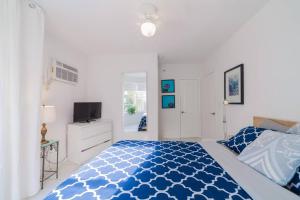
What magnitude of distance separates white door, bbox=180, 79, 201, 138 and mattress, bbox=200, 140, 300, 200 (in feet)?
11.7

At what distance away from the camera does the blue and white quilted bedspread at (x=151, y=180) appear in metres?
0.93

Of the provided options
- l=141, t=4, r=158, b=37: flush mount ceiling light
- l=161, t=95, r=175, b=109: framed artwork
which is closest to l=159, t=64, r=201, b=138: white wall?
l=161, t=95, r=175, b=109: framed artwork

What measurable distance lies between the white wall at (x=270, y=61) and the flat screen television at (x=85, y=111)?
10.0 ft

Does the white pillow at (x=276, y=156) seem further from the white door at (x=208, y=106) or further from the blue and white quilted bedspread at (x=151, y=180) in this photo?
the white door at (x=208, y=106)

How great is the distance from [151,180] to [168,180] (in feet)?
0.40

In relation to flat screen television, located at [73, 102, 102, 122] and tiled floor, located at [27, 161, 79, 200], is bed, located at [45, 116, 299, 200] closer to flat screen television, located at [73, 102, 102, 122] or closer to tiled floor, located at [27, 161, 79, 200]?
tiled floor, located at [27, 161, 79, 200]

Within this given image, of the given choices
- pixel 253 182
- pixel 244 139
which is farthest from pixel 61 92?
pixel 253 182

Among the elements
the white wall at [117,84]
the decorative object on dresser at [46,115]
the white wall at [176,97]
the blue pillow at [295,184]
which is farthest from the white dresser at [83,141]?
the blue pillow at [295,184]

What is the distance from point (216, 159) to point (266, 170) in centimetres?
43

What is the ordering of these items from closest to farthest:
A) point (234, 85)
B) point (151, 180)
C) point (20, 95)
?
point (151, 180) → point (20, 95) → point (234, 85)

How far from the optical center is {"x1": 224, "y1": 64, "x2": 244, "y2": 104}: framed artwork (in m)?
2.57

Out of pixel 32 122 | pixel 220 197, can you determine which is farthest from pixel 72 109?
pixel 220 197

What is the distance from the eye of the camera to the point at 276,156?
113 cm

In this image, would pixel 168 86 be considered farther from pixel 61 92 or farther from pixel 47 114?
pixel 47 114
